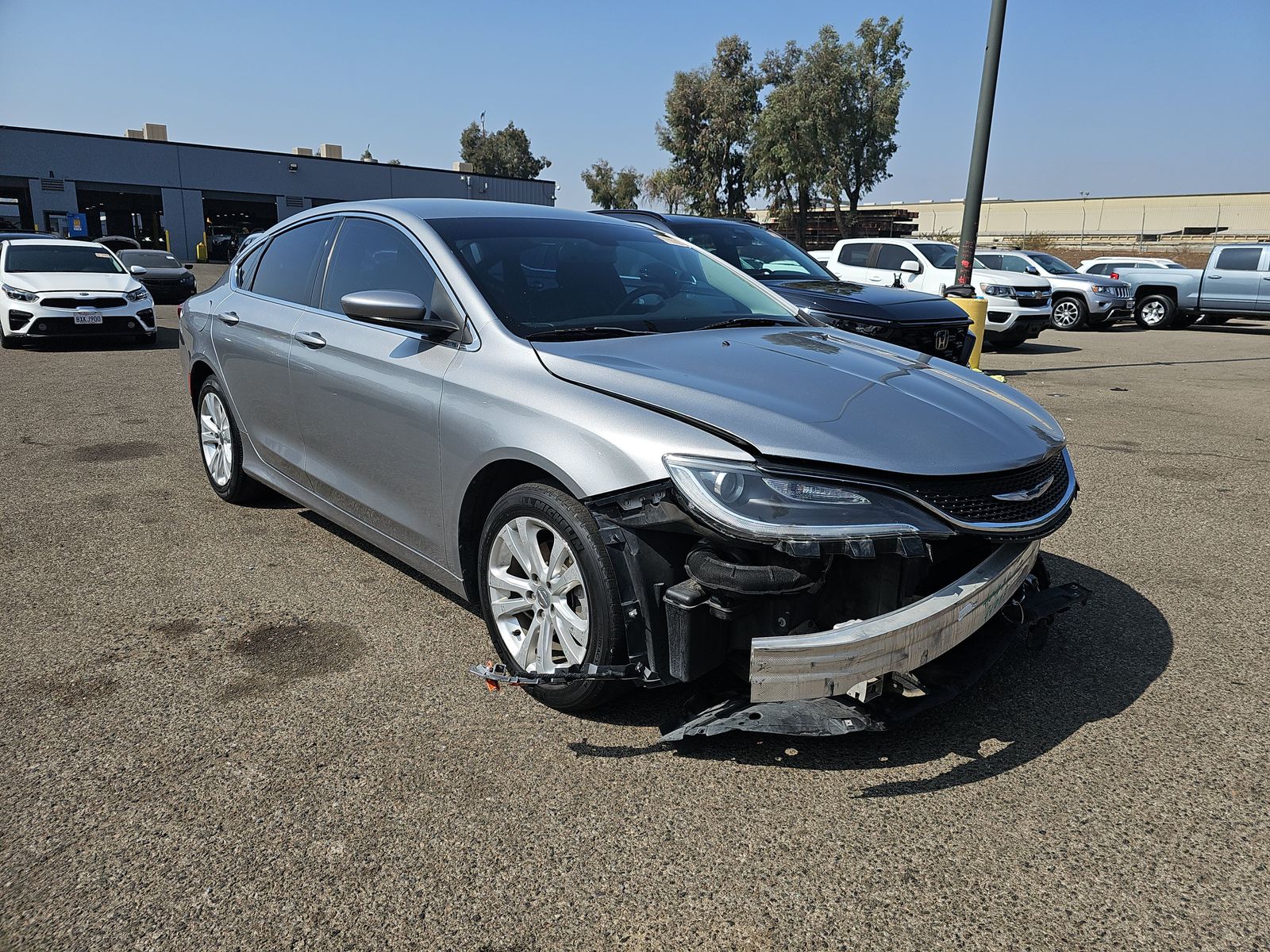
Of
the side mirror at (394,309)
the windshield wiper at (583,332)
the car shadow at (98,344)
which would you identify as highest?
the side mirror at (394,309)

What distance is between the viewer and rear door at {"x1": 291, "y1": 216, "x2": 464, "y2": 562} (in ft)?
11.6

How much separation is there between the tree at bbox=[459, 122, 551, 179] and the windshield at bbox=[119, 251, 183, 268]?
64156mm

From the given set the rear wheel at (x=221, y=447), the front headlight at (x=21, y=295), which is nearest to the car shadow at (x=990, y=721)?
the rear wheel at (x=221, y=447)

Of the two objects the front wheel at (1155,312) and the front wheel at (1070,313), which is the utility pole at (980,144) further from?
the front wheel at (1155,312)

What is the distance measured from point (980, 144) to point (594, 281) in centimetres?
827

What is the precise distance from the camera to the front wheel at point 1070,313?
63.2ft

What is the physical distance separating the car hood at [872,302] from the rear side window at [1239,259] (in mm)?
14333

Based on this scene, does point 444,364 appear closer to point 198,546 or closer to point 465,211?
point 465,211

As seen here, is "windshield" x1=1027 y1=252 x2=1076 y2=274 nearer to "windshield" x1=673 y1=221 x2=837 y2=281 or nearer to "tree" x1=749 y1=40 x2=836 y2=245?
"windshield" x1=673 y1=221 x2=837 y2=281

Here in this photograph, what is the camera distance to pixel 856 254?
50.7ft

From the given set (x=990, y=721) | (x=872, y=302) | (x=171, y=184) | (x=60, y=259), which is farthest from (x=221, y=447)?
(x=171, y=184)

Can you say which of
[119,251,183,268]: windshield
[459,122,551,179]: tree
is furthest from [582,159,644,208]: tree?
[119,251,183,268]: windshield

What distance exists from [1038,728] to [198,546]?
4.00 metres

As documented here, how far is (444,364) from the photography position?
3.45 m
